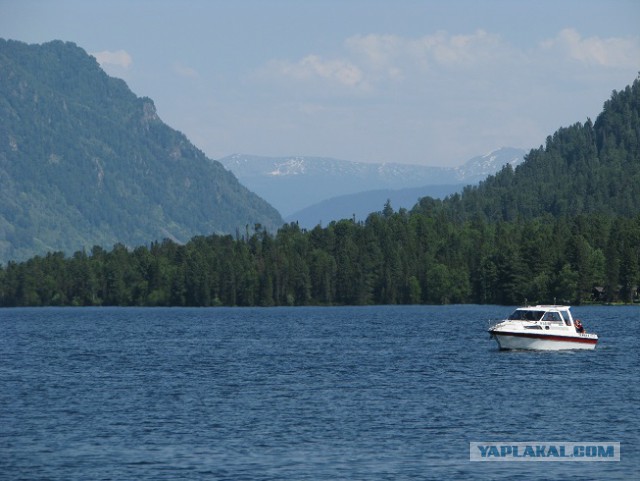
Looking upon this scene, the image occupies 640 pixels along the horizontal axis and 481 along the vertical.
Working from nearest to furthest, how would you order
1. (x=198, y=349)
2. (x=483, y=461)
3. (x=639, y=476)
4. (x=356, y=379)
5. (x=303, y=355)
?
(x=639, y=476), (x=483, y=461), (x=356, y=379), (x=303, y=355), (x=198, y=349)

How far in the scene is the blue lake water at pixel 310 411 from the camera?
63.8 m

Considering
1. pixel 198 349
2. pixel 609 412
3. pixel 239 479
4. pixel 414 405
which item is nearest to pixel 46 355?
pixel 198 349

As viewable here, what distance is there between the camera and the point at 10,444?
71188 millimetres

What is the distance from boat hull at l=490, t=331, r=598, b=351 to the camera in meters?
136

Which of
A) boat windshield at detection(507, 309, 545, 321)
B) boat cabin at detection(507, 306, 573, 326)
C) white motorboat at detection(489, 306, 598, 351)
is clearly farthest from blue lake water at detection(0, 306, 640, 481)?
boat cabin at detection(507, 306, 573, 326)

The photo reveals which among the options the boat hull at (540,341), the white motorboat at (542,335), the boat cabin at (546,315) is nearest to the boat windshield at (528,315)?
the boat cabin at (546,315)

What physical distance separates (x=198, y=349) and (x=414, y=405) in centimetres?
6797

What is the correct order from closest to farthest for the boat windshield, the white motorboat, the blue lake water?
1. the blue lake water
2. the white motorboat
3. the boat windshield

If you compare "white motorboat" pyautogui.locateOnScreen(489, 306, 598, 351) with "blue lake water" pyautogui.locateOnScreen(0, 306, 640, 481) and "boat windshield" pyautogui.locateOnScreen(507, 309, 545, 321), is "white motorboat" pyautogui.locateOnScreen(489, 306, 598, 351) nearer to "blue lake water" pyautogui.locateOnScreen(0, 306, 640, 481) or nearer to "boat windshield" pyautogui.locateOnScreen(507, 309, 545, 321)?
"boat windshield" pyautogui.locateOnScreen(507, 309, 545, 321)

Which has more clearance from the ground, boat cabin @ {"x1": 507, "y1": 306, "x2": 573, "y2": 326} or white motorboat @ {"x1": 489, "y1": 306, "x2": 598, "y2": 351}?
boat cabin @ {"x1": 507, "y1": 306, "x2": 573, "y2": 326}

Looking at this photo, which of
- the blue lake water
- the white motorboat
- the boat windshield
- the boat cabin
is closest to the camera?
the blue lake water

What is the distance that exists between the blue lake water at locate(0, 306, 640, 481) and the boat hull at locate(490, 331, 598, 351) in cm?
155

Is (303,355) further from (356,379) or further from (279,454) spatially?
(279,454)

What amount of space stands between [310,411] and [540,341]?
187 feet
